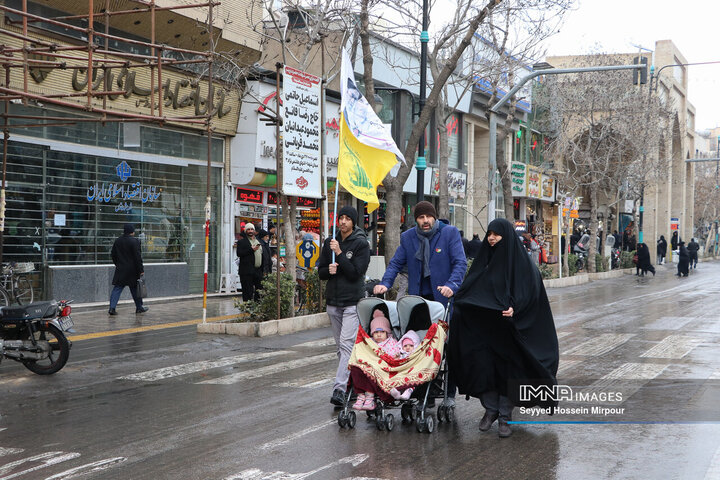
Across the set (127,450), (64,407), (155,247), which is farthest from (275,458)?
(155,247)

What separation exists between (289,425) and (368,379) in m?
0.84

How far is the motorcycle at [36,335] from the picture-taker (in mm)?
9891

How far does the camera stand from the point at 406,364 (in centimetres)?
700

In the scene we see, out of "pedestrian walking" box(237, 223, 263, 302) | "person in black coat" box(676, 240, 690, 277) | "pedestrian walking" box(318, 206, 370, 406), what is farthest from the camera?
"person in black coat" box(676, 240, 690, 277)

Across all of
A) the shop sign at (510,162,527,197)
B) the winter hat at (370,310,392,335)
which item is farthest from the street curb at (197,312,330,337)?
the shop sign at (510,162,527,197)

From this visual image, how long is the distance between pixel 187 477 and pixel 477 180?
34397mm

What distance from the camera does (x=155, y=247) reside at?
798 inches

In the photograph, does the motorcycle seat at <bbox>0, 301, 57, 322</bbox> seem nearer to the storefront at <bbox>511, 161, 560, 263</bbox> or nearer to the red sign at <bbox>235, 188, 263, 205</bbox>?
the red sign at <bbox>235, 188, 263, 205</bbox>

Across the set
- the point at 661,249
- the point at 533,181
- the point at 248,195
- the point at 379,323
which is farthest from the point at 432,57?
the point at 661,249

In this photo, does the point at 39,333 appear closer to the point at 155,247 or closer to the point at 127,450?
the point at 127,450

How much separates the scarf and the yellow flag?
269cm

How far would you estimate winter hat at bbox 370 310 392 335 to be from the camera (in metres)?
7.24

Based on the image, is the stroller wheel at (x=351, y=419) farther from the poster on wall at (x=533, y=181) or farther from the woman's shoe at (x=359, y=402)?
the poster on wall at (x=533, y=181)

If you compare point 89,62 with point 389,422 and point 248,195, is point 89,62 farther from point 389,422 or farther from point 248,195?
point 248,195
